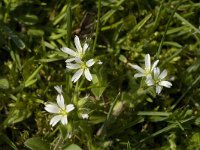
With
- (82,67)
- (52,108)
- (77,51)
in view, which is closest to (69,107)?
(52,108)

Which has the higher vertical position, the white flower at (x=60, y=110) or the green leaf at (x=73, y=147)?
the white flower at (x=60, y=110)

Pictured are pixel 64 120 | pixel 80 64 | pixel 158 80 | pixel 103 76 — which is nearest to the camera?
pixel 64 120

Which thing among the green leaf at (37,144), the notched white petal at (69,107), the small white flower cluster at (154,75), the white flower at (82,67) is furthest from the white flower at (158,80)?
the green leaf at (37,144)

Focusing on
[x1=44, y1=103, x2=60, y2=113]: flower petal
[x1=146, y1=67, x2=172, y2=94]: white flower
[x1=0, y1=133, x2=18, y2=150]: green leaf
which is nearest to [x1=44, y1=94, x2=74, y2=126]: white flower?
[x1=44, y1=103, x2=60, y2=113]: flower petal

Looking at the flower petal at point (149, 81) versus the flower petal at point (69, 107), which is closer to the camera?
the flower petal at point (69, 107)

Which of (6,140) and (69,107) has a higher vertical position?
(69,107)

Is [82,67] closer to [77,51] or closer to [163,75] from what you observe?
[77,51]

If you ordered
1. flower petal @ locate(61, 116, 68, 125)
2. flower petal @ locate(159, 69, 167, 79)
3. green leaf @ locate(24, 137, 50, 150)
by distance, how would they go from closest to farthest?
flower petal @ locate(61, 116, 68, 125) → green leaf @ locate(24, 137, 50, 150) → flower petal @ locate(159, 69, 167, 79)

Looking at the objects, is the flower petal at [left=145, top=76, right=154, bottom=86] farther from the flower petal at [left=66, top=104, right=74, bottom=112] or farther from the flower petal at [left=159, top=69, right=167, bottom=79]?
the flower petal at [left=66, top=104, right=74, bottom=112]

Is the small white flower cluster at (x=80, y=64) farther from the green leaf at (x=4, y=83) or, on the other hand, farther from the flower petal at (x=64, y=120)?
the green leaf at (x=4, y=83)
